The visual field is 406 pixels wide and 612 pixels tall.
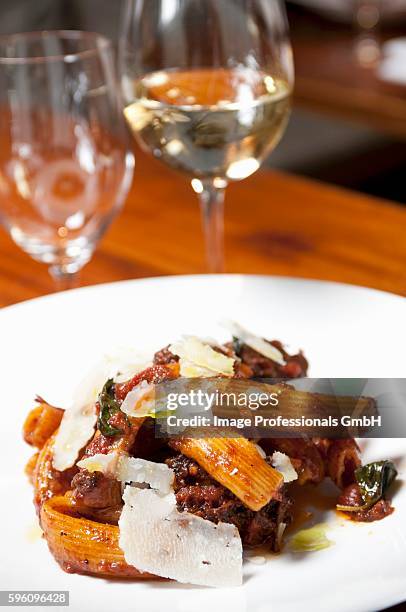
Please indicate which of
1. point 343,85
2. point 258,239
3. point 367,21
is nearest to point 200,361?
point 258,239

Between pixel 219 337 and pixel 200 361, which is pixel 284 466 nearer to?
pixel 200 361

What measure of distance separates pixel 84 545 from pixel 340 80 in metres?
2.01

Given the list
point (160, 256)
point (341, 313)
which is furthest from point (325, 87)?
point (341, 313)

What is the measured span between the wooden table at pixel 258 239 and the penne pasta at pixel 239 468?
0.56 m

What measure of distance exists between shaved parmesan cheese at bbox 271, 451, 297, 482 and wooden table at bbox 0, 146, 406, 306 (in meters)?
0.53

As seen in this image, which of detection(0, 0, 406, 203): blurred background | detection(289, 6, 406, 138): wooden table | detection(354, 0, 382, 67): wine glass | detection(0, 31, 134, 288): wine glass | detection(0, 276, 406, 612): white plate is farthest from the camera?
detection(354, 0, 382, 67): wine glass

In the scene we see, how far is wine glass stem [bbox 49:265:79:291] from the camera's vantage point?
3.89 ft

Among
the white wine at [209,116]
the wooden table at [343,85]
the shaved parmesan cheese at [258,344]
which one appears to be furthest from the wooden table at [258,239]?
the wooden table at [343,85]

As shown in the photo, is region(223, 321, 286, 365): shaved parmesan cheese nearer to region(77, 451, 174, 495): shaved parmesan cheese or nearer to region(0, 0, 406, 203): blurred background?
region(77, 451, 174, 495): shaved parmesan cheese

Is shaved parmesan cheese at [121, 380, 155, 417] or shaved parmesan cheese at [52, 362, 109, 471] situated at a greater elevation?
shaved parmesan cheese at [121, 380, 155, 417]

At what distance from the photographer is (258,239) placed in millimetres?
1438

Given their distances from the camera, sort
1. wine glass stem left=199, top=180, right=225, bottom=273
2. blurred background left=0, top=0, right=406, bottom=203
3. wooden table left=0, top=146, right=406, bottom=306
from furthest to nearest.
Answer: blurred background left=0, top=0, right=406, bottom=203
wooden table left=0, top=146, right=406, bottom=306
wine glass stem left=199, top=180, right=225, bottom=273

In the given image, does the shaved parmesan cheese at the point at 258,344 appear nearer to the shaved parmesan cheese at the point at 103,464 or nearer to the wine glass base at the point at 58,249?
the shaved parmesan cheese at the point at 103,464

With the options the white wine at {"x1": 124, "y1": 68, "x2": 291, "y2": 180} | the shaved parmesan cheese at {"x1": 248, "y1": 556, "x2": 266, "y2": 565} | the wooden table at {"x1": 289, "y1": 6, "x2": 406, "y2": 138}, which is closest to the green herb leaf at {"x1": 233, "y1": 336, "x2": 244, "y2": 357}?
the shaved parmesan cheese at {"x1": 248, "y1": 556, "x2": 266, "y2": 565}
